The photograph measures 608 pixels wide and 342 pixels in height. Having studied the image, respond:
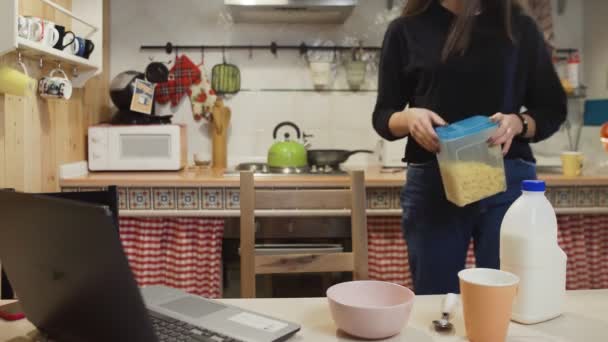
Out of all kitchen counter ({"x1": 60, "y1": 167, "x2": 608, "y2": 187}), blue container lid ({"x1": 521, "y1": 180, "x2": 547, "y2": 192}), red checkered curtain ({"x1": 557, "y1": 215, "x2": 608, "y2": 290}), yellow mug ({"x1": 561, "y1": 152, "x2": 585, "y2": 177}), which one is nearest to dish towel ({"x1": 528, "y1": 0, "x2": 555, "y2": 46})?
yellow mug ({"x1": 561, "y1": 152, "x2": 585, "y2": 177})

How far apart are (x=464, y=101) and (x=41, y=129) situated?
1653 millimetres

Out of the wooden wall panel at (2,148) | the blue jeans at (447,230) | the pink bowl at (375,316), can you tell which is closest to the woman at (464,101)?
the blue jeans at (447,230)

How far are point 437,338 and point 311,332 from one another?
0.17 meters

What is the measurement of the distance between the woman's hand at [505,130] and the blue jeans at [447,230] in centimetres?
10

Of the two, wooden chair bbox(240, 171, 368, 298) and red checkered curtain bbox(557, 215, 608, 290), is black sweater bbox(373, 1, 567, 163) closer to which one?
wooden chair bbox(240, 171, 368, 298)

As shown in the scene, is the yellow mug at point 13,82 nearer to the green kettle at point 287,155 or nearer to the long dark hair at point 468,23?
the green kettle at point 287,155

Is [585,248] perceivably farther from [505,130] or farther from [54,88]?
[54,88]

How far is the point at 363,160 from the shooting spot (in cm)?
296

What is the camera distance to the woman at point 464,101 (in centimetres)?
126

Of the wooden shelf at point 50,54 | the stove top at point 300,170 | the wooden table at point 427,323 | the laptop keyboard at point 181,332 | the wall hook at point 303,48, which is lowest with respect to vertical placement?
the wooden table at point 427,323

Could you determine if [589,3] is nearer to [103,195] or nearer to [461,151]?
[461,151]

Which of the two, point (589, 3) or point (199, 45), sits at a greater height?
point (589, 3)

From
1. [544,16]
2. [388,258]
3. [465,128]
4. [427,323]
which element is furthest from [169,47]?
[427,323]

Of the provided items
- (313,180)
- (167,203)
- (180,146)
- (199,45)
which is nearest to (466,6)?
(313,180)
